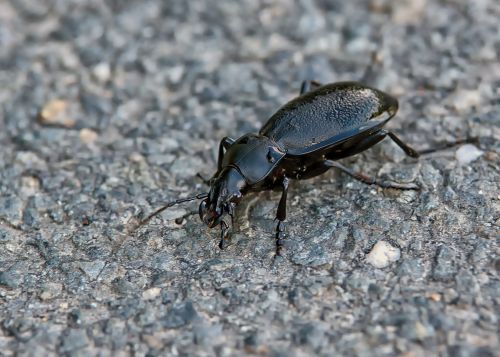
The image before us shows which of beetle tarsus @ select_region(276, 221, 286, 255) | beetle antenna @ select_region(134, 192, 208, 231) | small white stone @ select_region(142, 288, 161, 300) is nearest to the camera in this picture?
small white stone @ select_region(142, 288, 161, 300)

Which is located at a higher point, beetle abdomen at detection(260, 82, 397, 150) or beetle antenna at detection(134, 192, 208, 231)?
beetle abdomen at detection(260, 82, 397, 150)

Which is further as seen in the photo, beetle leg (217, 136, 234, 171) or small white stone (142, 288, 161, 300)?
beetle leg (217, 136, 234, 171)

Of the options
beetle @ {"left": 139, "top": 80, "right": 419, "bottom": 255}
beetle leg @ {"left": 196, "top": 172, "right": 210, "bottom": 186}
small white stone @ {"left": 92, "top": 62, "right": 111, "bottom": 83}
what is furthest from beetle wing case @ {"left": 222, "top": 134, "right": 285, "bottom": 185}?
small white stone @ {"left": 92, "top": 62, "right": 111, "bottom": 83}

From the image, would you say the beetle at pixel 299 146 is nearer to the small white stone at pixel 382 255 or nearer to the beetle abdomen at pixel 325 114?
the beetle abdomen at pixel 325 114

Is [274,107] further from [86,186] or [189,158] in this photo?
[86,186]

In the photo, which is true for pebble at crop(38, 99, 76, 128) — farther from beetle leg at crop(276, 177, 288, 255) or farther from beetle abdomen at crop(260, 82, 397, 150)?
beetle leg at crop(276, 177, 288, 255)

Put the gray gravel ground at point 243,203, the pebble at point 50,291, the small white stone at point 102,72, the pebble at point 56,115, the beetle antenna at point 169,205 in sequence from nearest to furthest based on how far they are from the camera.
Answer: the gray gravel ground at point 243,203
the pebble at point 50,291
the beetle antenna at point 169,205
the pebble at point 56,115
the small white stone at point 102,72

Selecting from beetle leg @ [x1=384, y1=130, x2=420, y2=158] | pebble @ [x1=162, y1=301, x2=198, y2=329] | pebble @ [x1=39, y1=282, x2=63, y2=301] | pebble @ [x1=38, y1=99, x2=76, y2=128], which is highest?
beetle leg @ [x1=384, y1=130, x2=420, y2=158]

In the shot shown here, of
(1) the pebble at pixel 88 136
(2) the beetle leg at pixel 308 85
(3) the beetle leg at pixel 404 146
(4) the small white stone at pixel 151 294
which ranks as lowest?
(4) the small white stone at pixel 151 294

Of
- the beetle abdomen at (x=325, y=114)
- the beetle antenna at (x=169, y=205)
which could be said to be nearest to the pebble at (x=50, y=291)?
the beetle antenna at (x=169, y=205)
